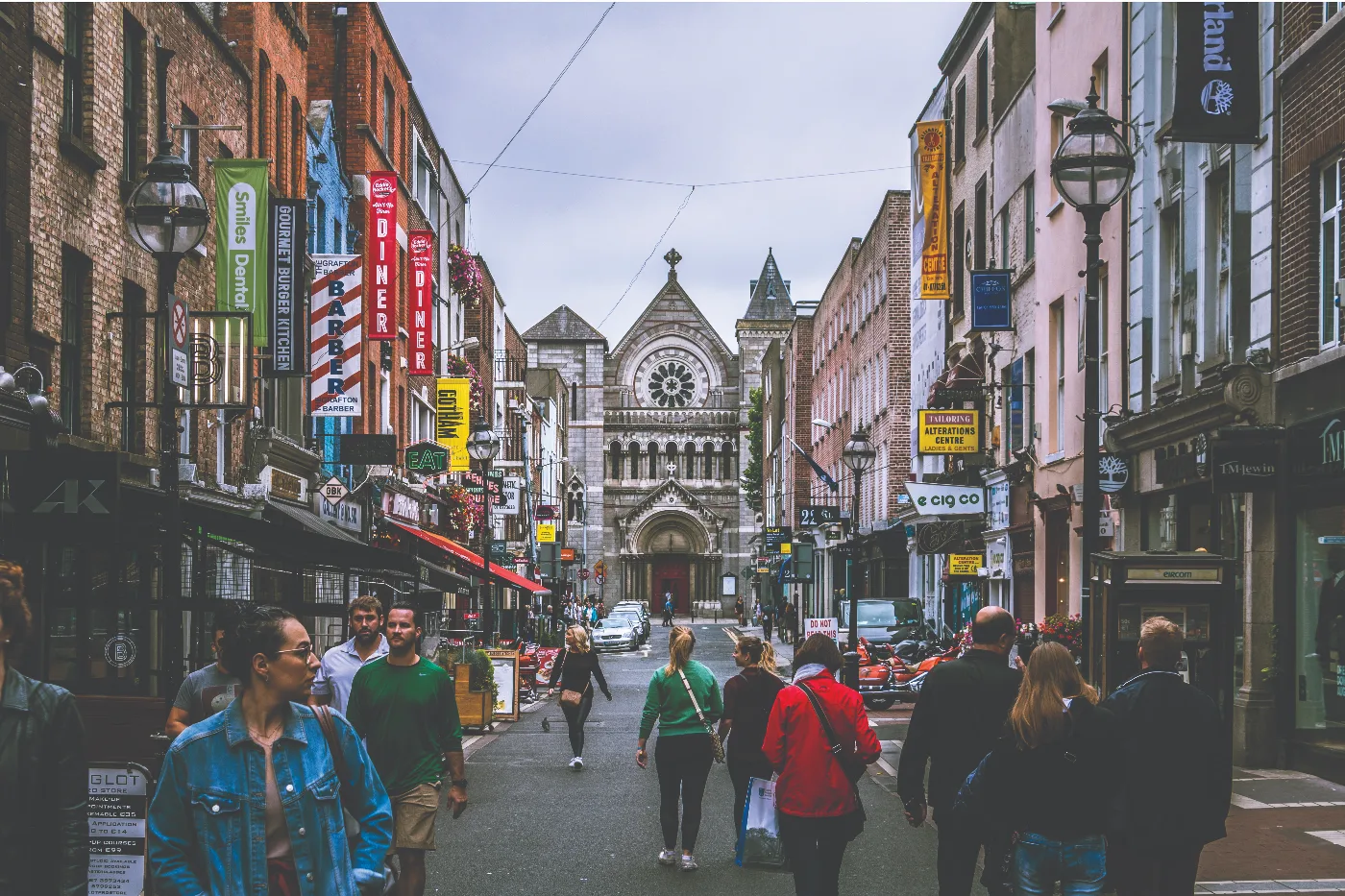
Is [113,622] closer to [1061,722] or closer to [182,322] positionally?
[182,322]

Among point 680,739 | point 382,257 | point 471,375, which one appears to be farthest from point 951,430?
point 471,375

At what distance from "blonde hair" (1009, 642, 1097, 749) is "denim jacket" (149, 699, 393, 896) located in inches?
112

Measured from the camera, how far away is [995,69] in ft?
107

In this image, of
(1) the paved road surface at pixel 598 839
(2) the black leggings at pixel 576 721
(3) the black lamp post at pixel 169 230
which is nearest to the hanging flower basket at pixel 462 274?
(1) the paved road surface at pixel 598 839

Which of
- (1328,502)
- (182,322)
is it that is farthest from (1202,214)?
(182,322)

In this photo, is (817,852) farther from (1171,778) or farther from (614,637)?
(614,637)

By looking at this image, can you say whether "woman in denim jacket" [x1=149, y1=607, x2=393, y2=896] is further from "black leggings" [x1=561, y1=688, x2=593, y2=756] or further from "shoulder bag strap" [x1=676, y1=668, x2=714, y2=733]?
"black leggings" [x1=561, y1=688, x2=593, y2=756]

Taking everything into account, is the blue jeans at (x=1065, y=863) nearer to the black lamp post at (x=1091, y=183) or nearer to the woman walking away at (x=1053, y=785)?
the woman walking away at (x=1053, y=785)

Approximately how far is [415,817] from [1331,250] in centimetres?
1047

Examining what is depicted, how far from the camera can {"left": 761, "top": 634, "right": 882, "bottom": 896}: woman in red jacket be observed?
845 cm

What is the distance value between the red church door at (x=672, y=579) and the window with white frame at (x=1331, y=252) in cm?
8038

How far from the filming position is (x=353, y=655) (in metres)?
10.2

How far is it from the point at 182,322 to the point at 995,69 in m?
21.6

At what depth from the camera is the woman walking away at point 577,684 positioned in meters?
18.3
